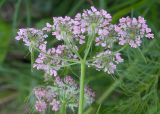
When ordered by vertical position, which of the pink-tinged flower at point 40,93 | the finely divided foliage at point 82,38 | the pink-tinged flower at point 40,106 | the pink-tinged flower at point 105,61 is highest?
the finely divided foliage at point 82,38

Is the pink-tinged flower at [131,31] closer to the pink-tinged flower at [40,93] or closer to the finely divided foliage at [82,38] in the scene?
the finely divided foliage at [82,38]

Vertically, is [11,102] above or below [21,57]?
below

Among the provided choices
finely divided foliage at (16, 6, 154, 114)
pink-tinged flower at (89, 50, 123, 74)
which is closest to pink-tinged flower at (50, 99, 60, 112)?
finely divided foliage at (16, 6, 154, 114)

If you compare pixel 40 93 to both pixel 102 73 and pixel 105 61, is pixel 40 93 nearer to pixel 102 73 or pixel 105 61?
pixel 105 61

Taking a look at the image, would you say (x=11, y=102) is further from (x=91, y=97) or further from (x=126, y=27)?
(x=126, y=27)

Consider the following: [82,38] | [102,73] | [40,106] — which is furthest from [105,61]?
[102,73]

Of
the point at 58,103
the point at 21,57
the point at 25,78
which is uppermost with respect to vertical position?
the point at 21,57

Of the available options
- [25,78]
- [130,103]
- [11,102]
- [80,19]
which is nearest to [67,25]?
[80,19]

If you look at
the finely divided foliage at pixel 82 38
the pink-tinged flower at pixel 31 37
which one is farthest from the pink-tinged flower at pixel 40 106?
the pink-tinged flower at pixel 31 37

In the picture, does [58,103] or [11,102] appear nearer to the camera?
[58,103]
